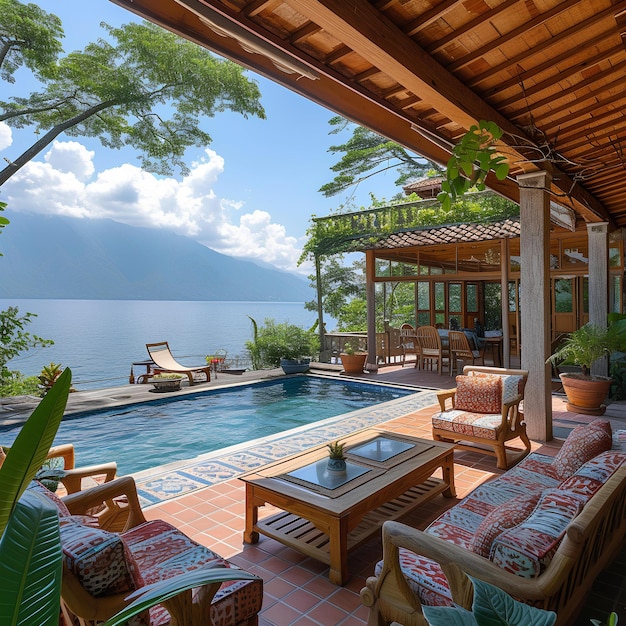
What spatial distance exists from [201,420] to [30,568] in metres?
6.69

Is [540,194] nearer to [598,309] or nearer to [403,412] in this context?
[403,412]

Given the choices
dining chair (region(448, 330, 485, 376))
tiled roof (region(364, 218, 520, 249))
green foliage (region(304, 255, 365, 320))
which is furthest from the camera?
green foliage (region(304, 255, 365, 320))

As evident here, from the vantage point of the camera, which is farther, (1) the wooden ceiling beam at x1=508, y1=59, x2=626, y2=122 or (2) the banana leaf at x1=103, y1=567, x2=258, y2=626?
(1) the wooden ceiling beam at x1=508, y1=59, x2=626, y2=122

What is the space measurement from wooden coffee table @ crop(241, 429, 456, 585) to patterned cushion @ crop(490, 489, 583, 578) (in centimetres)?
107

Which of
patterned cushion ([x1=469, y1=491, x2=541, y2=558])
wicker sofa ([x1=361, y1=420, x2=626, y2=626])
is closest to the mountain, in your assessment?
wicker sofa ([x1=361, y1=420, x2=626, y2=626])

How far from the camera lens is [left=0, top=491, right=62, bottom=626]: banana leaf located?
2.56 feet

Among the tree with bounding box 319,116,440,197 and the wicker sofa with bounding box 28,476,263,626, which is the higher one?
the tree with bounding box 319,116,440,197

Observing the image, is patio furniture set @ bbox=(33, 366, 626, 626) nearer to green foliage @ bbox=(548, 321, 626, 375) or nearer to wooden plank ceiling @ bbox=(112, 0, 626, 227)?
wooden plank ceiling @ bbox=(112, 0, 626, 227)

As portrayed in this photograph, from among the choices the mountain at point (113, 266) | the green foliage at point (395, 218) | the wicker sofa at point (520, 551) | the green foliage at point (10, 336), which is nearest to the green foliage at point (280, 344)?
the green foliage at point (395, 218)

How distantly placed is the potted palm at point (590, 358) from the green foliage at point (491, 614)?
6.03 meters

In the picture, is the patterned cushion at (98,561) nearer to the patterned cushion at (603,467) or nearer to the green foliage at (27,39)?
the patterned cushion at (603,467)

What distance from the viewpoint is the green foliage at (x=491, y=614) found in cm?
74

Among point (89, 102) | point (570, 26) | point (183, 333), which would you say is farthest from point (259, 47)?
point (183, 333)

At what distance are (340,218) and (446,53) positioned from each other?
1104 centimetres
